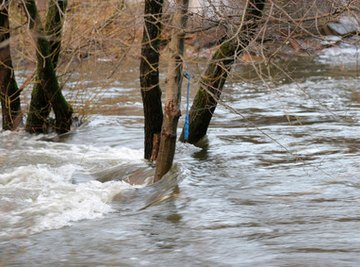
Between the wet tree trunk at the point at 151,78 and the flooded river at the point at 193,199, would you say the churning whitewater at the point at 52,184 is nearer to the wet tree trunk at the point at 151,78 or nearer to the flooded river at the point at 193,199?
the flooded river at the point at 193,199

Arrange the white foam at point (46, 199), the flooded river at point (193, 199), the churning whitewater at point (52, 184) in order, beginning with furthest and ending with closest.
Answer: the churning whitewater at point (52, 184)
the white foam at point (46, 199)
the flooded river at point (193, 199)

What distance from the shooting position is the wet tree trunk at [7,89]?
38.3 feet

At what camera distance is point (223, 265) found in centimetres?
532

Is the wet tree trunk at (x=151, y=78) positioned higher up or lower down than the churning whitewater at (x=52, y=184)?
higher up

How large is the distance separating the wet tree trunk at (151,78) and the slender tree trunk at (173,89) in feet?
3.02

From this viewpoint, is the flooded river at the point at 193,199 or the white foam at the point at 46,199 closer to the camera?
the flooded river at the point at 193,199

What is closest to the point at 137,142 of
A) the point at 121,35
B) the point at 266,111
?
the point at 121,35

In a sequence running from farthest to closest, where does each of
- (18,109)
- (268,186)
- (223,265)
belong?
1. (18,109)
2. (268,186)
3. (223,265)

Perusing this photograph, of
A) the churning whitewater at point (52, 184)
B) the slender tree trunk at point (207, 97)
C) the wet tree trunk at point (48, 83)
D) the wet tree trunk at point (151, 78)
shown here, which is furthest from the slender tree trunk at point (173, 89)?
the wet tree trunk at point (48, 83)

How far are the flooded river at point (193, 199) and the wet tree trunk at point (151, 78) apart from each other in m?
0.37

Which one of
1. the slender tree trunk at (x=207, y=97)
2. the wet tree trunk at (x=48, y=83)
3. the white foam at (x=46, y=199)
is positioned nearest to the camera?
the white foam at (x=46, y=199)

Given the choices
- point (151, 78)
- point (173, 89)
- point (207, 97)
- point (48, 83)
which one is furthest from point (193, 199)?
point (48, 83)

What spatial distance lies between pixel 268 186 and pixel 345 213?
1.38 metres

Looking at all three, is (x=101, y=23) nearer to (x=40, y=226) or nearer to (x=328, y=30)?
(x=40, y=226)
